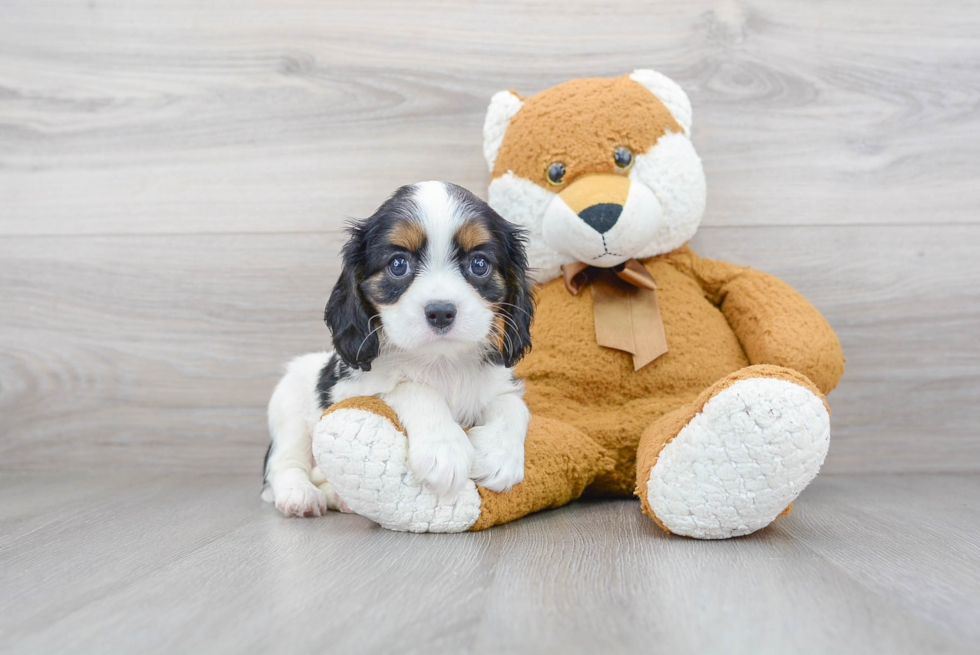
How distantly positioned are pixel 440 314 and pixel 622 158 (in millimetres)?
639

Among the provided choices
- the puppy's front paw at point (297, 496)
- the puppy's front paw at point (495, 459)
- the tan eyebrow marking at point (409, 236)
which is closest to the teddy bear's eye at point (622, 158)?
the tan eyebrow marking at point (409, 236)

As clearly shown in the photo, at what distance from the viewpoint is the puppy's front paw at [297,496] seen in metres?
1.51

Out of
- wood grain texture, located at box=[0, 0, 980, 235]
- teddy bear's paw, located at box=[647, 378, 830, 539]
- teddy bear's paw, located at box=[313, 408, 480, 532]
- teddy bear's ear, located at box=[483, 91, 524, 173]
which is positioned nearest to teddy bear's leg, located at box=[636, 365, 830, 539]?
teddy bear's paw, located at box=[647, 378, 830, 539]

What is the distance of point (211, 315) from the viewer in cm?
208

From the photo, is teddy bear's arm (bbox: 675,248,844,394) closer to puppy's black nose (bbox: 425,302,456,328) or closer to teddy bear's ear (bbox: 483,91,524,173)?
teddy bear's ear (bbox: 483,91,524,173)

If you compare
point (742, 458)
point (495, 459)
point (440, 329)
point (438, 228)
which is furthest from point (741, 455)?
point (438, 228)

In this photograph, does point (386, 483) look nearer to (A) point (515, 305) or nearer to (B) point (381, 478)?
(B) point (381, 478)

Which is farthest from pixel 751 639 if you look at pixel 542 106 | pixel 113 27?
pixel 113 27

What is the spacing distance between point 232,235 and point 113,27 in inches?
27.7

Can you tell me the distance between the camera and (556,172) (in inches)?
62.1

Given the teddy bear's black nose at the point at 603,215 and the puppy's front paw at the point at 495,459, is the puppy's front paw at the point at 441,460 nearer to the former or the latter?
the puppy's front paw at the point at 495,459

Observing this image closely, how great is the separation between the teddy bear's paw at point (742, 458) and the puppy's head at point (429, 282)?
389 mm

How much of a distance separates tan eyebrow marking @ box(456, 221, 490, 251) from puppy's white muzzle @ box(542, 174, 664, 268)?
11.4 inches

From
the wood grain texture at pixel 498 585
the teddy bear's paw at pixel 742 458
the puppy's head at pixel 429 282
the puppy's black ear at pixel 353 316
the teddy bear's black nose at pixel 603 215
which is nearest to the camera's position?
the wood grain texture at pixel 498 585
